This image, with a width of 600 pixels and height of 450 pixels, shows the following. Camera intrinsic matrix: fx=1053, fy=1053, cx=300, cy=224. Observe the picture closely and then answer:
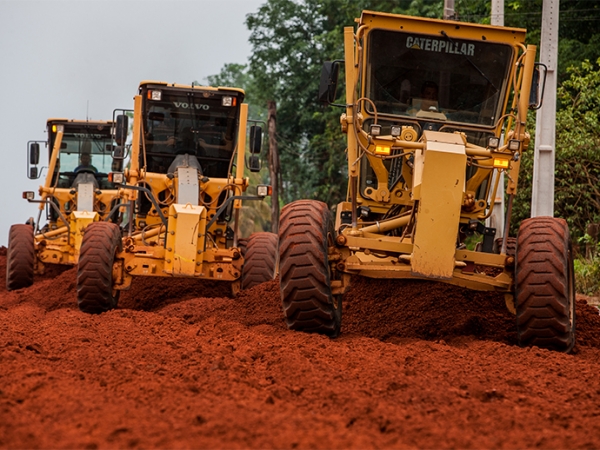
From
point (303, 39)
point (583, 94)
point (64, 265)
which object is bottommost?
point (64, 265)

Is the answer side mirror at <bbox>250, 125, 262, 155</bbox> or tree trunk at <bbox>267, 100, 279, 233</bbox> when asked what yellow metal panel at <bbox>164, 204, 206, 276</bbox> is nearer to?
side mirror at <bbox>250, 125, 262, 155</bbox>

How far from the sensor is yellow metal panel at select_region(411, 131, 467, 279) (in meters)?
9.16

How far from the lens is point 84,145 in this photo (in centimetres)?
2195

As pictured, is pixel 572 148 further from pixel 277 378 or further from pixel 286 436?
pixel 286 436

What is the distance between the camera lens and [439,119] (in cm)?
1084

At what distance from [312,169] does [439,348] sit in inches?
1269

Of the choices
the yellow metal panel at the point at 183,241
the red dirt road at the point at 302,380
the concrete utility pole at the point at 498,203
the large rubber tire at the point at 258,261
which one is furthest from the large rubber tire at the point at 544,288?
the concrete utility pole at the point at 498,203

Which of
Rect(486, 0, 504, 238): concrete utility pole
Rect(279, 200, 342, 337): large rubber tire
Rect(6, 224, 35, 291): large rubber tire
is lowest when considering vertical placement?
Rect(6, 224, 35, 291): large rubber tire

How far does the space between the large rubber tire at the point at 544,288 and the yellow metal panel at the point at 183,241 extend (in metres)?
4.69

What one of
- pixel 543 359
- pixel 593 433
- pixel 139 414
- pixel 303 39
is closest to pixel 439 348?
pixel 543 359

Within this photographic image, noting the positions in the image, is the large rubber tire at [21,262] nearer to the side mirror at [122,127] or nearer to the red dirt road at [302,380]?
the side mirror at [122,127]

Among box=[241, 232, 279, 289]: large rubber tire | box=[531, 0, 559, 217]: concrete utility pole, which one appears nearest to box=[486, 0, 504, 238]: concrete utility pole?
box=[531, 0, 559, 217]: concrete utility pole

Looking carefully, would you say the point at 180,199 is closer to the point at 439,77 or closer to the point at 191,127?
the point at 191,127

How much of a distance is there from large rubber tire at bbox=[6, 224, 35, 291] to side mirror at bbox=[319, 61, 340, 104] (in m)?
8.58
